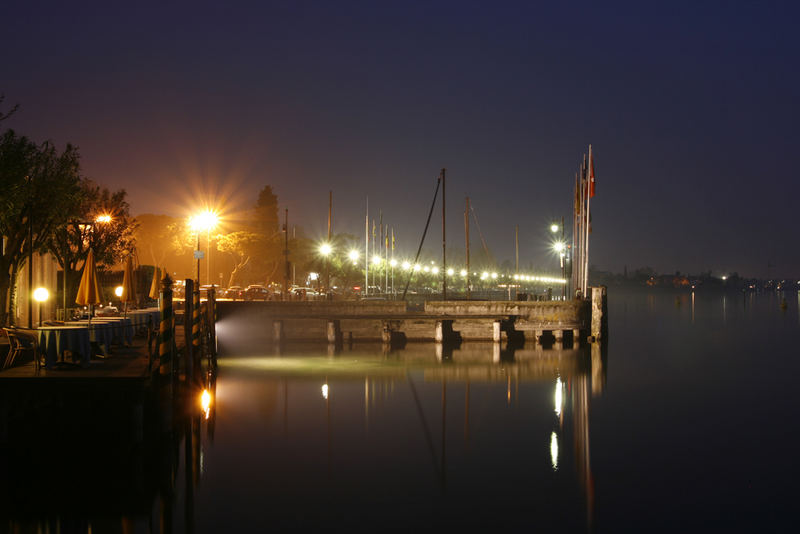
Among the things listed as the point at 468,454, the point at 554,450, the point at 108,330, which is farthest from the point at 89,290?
the point at 554,450

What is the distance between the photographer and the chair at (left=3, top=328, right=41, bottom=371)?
17791 mm

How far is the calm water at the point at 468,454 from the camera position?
1246cm

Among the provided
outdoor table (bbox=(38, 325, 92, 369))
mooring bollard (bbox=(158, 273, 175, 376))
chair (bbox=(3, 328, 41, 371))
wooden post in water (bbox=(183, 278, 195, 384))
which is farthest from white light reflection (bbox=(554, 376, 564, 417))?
chair (bbox=(3, 328, 41, 371))

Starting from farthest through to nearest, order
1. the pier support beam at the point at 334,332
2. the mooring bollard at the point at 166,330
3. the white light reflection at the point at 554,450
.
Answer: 1. the pier support beam at the point at 334,332
2. the mooring bollard at the point at 166,330
3. the white light reflection at the point at 554,450

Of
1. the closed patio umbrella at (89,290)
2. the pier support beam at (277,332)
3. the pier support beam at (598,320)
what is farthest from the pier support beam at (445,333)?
the closed patio umbrella at (89,290)

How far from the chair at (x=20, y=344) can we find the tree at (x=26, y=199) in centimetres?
629

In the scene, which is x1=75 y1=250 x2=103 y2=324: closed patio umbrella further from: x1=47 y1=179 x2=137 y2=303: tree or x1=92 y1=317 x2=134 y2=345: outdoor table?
x1=47 y1=179 x2=137 y2=303: tree

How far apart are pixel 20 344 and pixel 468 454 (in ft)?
36.0

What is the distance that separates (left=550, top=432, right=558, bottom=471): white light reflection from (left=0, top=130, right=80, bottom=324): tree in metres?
17.3

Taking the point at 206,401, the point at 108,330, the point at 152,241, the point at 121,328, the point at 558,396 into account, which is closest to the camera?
the point at 108,330

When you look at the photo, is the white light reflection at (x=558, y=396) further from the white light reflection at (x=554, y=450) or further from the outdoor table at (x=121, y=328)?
the outdoor table at (x=121, y=328)

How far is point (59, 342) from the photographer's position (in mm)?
17266

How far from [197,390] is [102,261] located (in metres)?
19.8

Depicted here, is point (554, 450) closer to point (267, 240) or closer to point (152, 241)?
point (267, 240)
